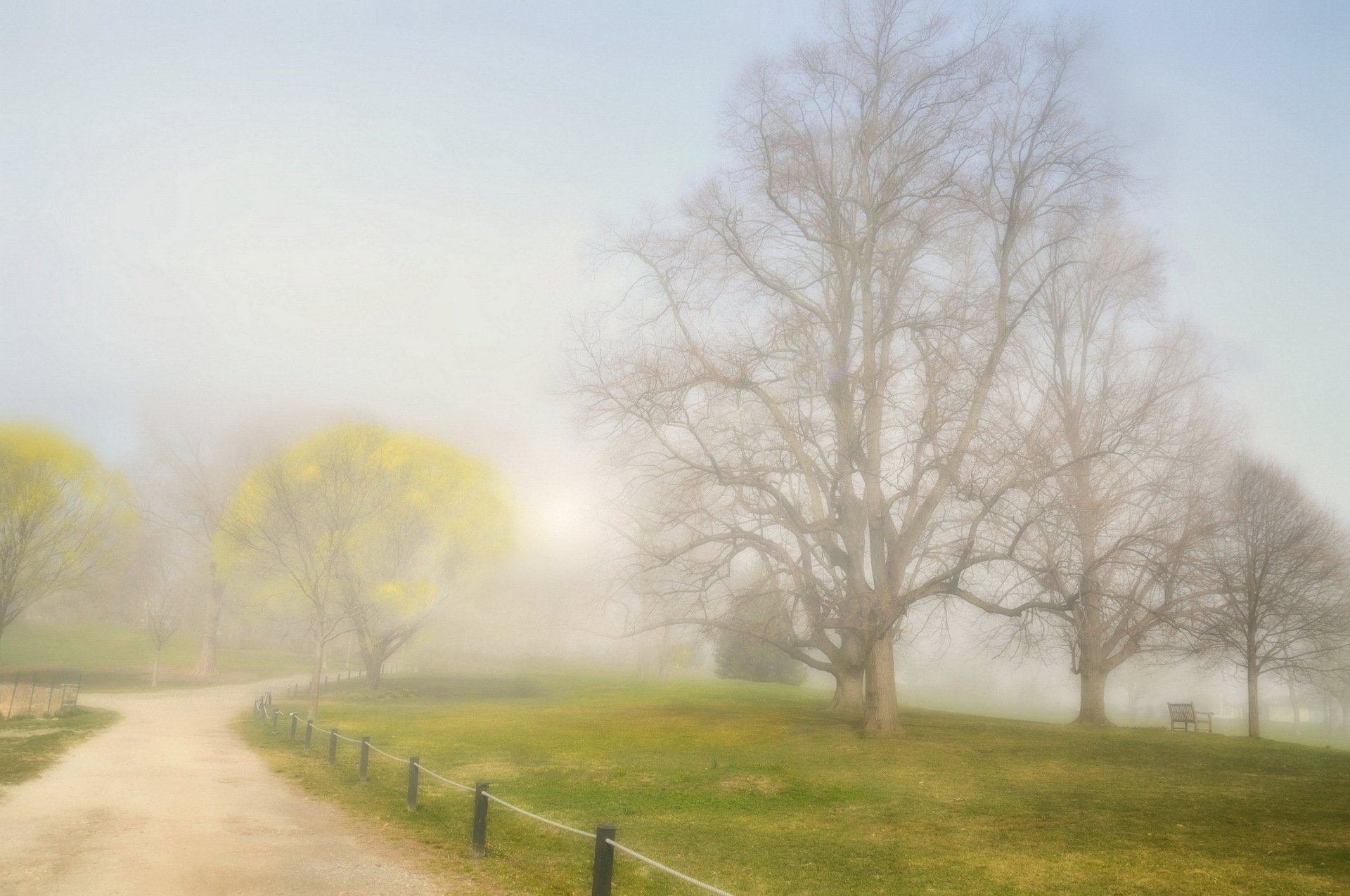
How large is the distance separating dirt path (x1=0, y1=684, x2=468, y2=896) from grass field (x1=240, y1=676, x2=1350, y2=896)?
0.90m

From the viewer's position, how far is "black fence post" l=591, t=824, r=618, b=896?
702cm

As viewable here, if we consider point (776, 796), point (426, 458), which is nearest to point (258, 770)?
point (776, 796)

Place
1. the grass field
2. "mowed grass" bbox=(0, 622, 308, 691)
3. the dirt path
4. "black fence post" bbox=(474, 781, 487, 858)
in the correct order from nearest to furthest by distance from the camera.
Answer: the dirt path
the grass field
"black fence post" bbox=(474, 781, 487, 858)
"mowed grass" bbox=(0, 622, 308, 691)

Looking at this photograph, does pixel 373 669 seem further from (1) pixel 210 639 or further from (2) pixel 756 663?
(2) pixel 756 663

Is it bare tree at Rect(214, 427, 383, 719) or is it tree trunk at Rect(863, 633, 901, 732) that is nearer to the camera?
tree trunk at Rect(863, 633, 901, 732)

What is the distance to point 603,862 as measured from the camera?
711cm

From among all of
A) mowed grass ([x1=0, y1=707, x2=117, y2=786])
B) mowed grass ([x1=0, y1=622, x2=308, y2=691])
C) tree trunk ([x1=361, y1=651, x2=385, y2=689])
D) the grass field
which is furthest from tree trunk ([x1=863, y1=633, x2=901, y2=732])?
mowed grass ([x1=0, y1=622, x2=308, y2=691])

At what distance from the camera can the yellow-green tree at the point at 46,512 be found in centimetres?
3488

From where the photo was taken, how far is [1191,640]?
23.6 meters

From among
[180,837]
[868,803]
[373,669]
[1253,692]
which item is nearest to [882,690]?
[868,803]

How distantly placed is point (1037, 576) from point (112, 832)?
1885 centimetres

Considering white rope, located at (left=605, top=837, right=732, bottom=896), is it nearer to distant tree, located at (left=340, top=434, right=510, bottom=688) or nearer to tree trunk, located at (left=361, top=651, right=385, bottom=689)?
distant tree, located at (left=340, top=434, right=510, bottom=688)

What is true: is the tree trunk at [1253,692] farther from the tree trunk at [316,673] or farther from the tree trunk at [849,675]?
the tree trunk at [316,673]

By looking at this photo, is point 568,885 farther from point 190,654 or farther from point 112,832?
point 190,654
